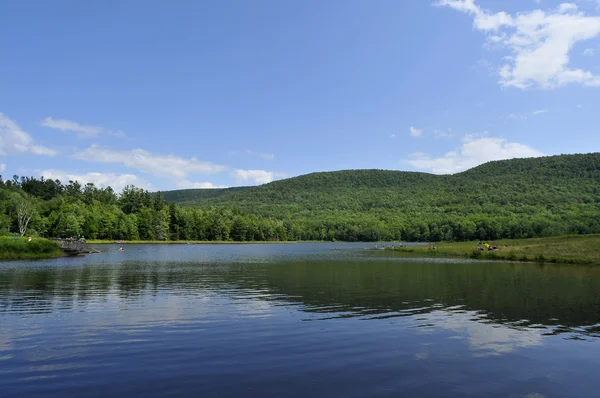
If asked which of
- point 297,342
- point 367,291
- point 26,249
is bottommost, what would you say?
point 367,291

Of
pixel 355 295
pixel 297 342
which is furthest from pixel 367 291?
pixel 297 342

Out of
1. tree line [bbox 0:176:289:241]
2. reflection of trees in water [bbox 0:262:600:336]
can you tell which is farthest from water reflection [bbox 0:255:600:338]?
tree line [bbox 0:176:289:241]

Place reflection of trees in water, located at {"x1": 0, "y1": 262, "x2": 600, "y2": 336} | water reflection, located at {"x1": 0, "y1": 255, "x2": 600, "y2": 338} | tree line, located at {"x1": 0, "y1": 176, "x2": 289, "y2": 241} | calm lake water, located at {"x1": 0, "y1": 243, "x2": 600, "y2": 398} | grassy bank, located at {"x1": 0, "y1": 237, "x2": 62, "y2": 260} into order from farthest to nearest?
tree line, located at {"x1": 0, "y1": 176, "x2": 289, "y2": 241}, grassy bank, located at {"x1": 0, "y1": 237, "x2": 62, "y2": 260}, reflection of trees in water, located at {"x1": 0, "y1": 262, "x2": 600, "y2": 336}, water reflection, located at {"x1": 0, "y1": 255, "x2": 600, "y2": 338}, calm lake water, located at {"x1": 0, "y1": 243, "x2": 600, "y2": 398}

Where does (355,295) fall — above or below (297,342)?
below

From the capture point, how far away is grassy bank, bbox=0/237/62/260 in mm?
65125

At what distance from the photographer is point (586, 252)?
6600 cm

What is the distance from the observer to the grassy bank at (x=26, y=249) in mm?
65125

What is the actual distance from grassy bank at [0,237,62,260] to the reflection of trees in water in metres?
21.9

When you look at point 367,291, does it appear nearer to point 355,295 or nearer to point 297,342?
point 355,295

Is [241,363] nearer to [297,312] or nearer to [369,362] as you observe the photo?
[369,362]

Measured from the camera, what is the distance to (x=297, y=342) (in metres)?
18.1

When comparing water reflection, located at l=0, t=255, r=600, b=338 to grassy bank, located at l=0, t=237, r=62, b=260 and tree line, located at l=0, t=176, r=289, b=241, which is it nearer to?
grassy bank, located at l=0, t=237, r=62, b=260

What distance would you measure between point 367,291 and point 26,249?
2442 inches

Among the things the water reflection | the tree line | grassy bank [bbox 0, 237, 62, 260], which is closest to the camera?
the water reflection
